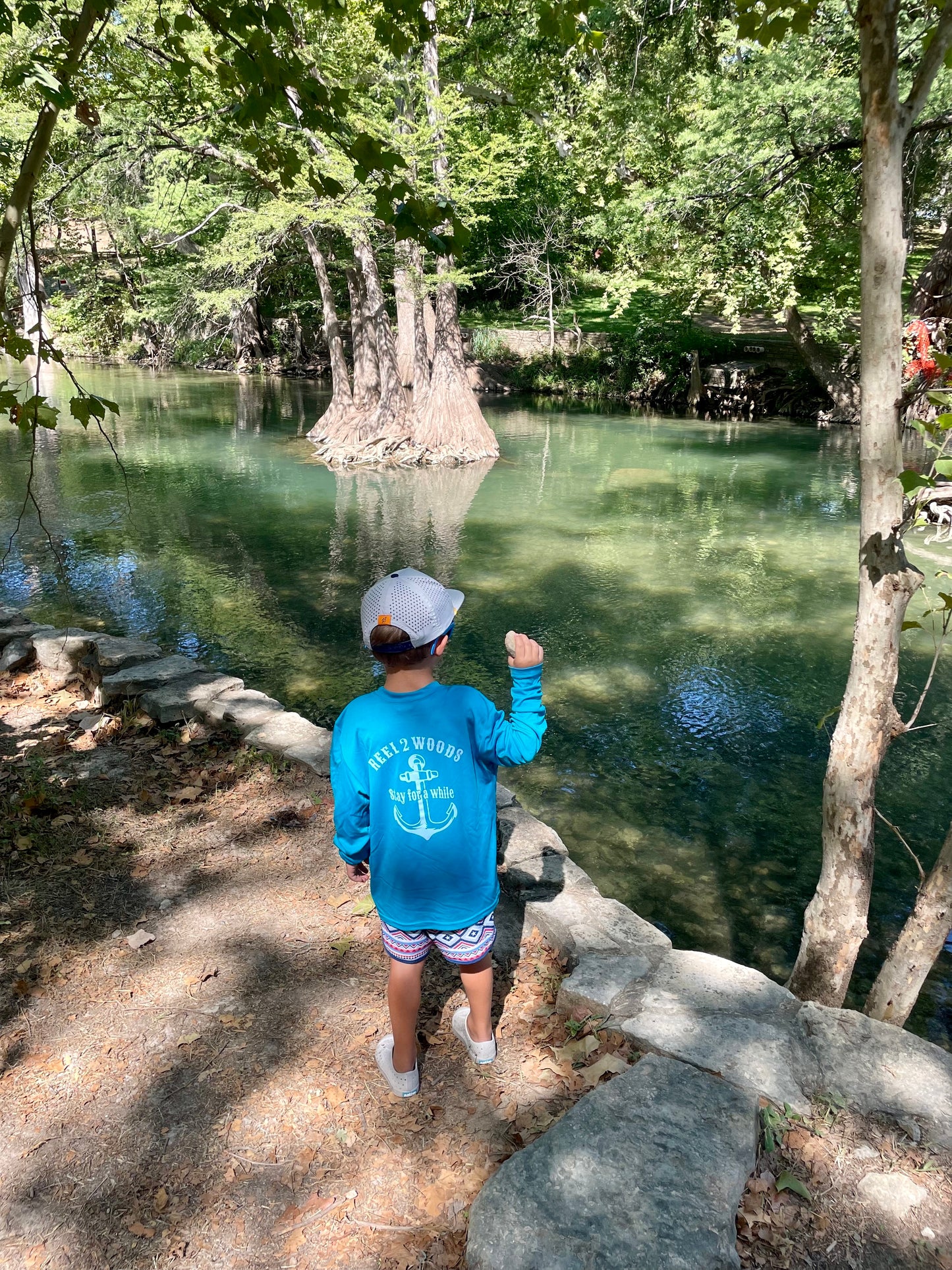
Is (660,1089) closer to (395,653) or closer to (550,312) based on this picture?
(395,653)

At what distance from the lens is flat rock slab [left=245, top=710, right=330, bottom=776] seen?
4781 millimetres

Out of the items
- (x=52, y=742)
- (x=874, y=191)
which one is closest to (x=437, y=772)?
(x=874, y=191)

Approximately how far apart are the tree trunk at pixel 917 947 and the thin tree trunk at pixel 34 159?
147 inches

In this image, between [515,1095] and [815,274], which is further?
[815,274]

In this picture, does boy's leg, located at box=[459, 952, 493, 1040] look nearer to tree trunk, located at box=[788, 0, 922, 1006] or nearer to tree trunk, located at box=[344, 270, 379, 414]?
tree trunk, located at box=[788, 0, 922, 1006]

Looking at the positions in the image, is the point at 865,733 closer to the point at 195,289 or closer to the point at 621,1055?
the point at 621,1055

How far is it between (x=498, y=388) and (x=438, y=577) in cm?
2245

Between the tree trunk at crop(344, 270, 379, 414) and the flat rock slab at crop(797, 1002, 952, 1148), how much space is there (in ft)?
56.1

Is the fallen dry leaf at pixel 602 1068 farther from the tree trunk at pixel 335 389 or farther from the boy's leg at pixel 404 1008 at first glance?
the tree trunk at pixel 335 389

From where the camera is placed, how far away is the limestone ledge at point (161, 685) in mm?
5059

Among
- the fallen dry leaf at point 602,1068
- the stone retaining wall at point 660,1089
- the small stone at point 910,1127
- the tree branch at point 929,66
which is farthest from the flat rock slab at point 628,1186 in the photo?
the tree branch at point 929,66

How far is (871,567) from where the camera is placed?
2719 millimetres

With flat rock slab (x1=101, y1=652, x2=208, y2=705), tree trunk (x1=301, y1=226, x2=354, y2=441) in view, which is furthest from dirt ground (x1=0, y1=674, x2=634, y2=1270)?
tree trunk (x1=301, y1=226, x2=354, y2=441)

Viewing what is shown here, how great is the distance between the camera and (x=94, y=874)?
12.6 feet
